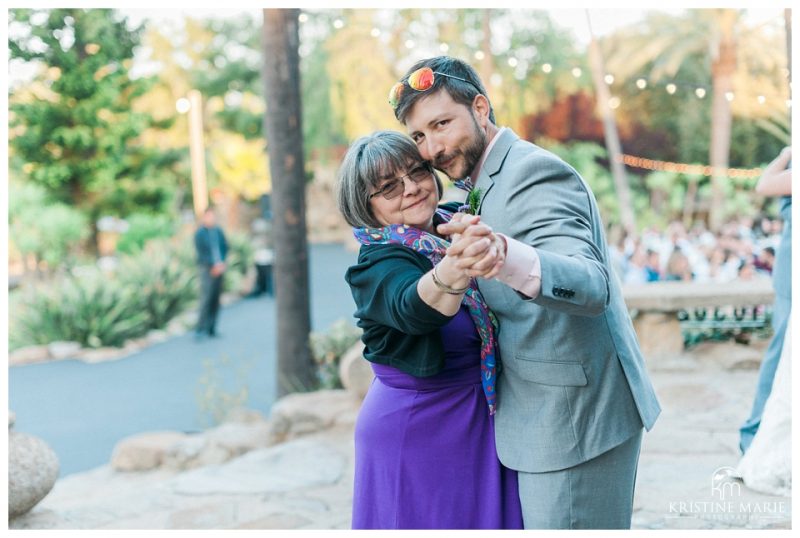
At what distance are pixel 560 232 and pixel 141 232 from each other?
69.8 ft

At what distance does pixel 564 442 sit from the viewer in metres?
2.02

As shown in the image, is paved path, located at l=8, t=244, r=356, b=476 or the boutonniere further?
paved path, located at l=8, t=244, r=356, b=476

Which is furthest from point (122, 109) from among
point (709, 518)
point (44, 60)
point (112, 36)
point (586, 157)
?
point (709, 518)

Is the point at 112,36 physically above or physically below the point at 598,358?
above

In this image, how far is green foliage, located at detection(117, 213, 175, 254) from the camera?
21.5 metres

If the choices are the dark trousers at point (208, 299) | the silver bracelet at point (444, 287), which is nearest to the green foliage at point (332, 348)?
the silver bracelet at point (444, 287)

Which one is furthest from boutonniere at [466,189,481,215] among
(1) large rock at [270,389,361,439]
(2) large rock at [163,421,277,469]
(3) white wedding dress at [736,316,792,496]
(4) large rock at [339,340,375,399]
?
(2) large rock at [163,421,277,469]

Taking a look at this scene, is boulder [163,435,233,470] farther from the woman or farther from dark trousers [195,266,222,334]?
→ dark trousers [195,266,222,334]

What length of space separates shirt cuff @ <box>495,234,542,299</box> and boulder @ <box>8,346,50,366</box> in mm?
11470

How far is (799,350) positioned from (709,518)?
837 millimetres

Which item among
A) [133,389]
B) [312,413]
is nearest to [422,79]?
[312,413]

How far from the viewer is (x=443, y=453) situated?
218cm

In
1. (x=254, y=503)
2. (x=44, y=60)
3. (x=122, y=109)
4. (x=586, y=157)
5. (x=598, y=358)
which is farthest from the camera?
(x=586, y=157)

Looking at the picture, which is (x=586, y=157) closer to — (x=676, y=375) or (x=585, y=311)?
(x=676, y=375)
